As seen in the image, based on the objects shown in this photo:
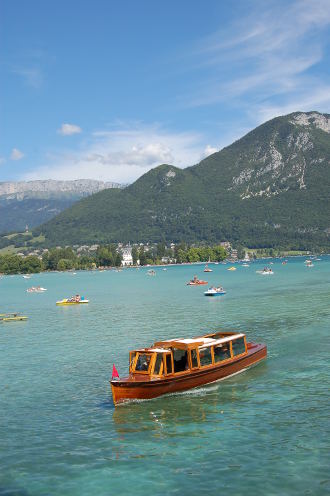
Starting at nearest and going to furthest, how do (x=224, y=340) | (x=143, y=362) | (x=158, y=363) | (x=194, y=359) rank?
(x=158, y=363), (x=143, y=362), (x=194, y=359), (x=224, y=340)

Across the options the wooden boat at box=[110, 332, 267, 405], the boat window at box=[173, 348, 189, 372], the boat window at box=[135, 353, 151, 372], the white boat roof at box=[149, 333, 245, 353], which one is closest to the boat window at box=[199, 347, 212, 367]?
the wooden boat at box=[110, 332, 267, 405]

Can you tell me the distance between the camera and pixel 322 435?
25.7 metres

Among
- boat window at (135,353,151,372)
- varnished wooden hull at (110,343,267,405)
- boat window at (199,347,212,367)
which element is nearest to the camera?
varnished wooden hull at (110,343,267,405)

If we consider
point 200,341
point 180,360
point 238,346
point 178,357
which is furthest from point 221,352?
point 178,357

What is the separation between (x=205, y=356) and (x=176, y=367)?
281 cm

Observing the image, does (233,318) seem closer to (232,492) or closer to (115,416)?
(115,416)

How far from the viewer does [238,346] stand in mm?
40688

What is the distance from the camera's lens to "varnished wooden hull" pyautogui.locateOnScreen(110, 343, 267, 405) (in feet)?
105

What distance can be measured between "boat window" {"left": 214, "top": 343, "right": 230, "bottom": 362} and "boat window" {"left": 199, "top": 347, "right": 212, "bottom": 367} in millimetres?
856

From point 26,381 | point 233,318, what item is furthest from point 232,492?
point 233,318

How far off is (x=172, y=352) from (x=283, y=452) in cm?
1218

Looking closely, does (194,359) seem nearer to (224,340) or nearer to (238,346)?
(224,340)

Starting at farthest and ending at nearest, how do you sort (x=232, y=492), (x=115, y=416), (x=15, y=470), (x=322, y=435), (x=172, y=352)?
1. (x=172, y=352)
2. (x=115, y=416)
3. (x=322, y=435)
4. (x=15, y=470)
5. (x=232, y=492)

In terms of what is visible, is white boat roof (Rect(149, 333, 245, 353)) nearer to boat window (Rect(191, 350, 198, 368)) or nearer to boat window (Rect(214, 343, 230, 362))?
boat window (Rect(214, 343, 230, 362))
